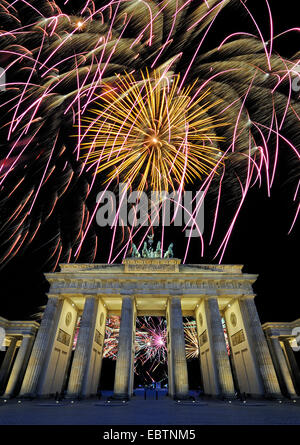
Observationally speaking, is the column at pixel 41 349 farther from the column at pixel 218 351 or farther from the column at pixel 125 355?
the column at pixel 218 351

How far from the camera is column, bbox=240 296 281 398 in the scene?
22.7 metres

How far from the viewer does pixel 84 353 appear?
2423cm

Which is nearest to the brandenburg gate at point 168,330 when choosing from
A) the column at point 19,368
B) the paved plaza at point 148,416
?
the column at point 19,368

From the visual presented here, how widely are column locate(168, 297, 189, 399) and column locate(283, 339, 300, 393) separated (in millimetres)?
16135

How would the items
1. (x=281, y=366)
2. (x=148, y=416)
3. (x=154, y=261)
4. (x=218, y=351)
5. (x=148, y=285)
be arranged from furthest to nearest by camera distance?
1. (x=154, y=261)
2. (x=148, y=285)
3. (x=281, y=366)
4. (x=218, y=351)
5. (x=148, y=416)

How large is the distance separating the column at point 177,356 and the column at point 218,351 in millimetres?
3382

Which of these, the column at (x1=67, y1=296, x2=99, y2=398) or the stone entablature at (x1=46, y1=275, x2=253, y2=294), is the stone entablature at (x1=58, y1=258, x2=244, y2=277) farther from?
the column at (x1=67, y1=296, x2=99, y2=398)

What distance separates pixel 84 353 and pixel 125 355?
419 centimetres

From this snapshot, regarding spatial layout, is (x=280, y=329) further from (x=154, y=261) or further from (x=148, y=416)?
(x=148, y=416)

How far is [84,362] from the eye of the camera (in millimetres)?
24000

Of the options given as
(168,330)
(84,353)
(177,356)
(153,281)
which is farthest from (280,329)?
(84,353)

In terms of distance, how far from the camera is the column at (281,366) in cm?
2634
